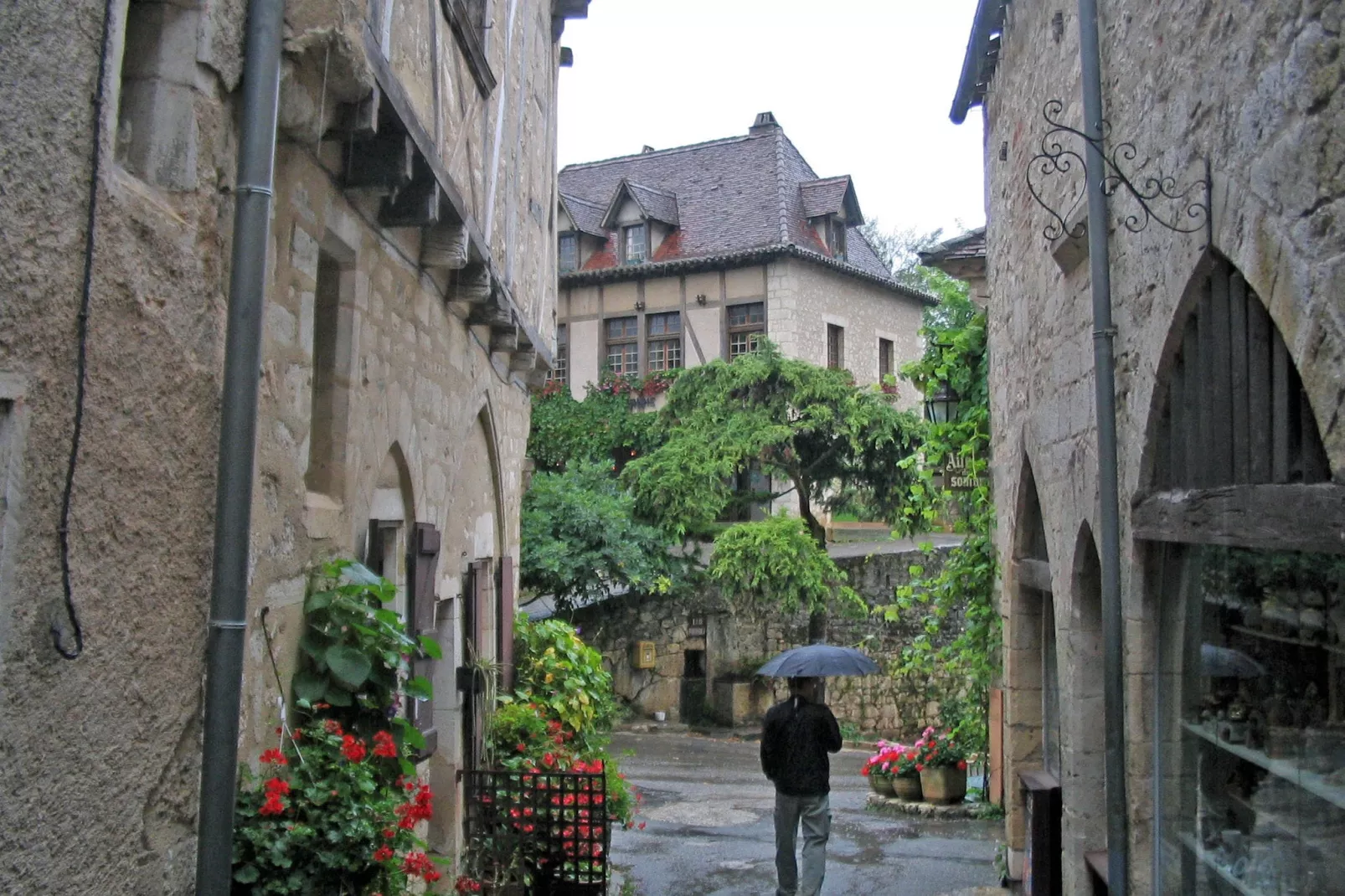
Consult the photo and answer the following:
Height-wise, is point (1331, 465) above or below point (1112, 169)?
below

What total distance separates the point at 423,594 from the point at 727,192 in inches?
819

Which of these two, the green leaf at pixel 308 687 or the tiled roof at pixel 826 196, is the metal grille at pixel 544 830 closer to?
the green leaf at pixel 308 687

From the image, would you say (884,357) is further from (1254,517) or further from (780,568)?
(1254,517)

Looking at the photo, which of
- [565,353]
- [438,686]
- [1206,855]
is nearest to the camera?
[1206,855]

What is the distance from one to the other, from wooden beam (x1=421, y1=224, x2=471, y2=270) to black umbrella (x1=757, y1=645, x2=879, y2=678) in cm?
331

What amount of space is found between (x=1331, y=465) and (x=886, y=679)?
15.5 m

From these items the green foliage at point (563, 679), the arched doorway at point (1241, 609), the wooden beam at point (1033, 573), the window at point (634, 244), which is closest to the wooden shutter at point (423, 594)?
the green foliage at point (563, 679)

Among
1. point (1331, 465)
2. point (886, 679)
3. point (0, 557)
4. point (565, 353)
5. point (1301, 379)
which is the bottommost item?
point (886, 679)

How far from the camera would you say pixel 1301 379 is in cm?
313

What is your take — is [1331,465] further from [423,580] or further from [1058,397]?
[423,580]

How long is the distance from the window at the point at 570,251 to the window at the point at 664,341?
6.47 ft

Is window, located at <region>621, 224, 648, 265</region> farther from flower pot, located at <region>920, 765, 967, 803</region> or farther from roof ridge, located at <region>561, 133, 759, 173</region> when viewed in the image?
flower pot, located at <region>920, 765, 967, 803</region>

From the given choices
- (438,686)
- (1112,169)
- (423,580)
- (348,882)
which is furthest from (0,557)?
(438,686)

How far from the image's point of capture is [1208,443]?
396 centimetres
